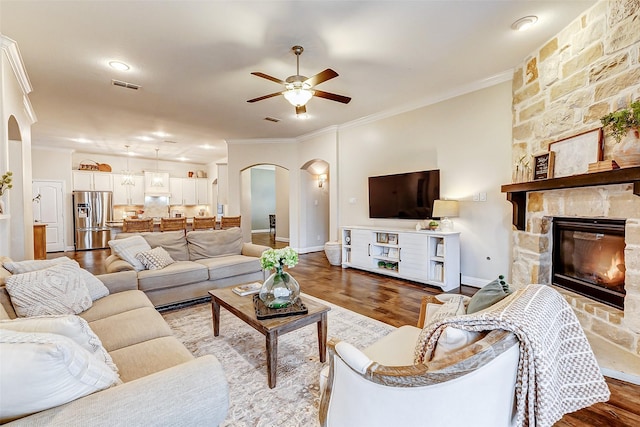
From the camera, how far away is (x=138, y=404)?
94cm

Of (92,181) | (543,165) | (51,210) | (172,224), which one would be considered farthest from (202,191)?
(543,165)

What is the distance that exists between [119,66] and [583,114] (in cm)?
479

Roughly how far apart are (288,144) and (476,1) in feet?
16.5

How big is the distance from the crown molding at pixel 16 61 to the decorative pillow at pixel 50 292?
233 cm

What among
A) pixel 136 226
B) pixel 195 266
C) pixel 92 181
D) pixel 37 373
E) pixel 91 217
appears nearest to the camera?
pixel 37 373

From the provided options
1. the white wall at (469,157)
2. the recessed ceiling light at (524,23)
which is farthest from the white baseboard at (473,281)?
the recessed ceiling light at (524,23)

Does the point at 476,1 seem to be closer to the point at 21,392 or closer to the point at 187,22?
the point at 187,22

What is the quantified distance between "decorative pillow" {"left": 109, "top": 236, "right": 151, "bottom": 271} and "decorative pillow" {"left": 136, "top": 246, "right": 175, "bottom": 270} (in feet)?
0.16

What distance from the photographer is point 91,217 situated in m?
7.91

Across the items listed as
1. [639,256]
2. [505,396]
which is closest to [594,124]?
[639,256]

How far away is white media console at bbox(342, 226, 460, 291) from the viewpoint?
13.4ft

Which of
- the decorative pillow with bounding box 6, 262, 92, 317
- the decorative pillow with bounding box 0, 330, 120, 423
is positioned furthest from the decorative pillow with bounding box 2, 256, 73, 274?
the decorative pillow with bounding box 0, 330, 120, 423

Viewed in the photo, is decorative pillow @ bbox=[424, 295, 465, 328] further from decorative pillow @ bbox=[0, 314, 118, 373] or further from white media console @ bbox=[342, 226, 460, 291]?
white media console @ bbox=[342, 226, 460, 291]

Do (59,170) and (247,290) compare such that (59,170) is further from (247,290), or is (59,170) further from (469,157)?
(469,157)
